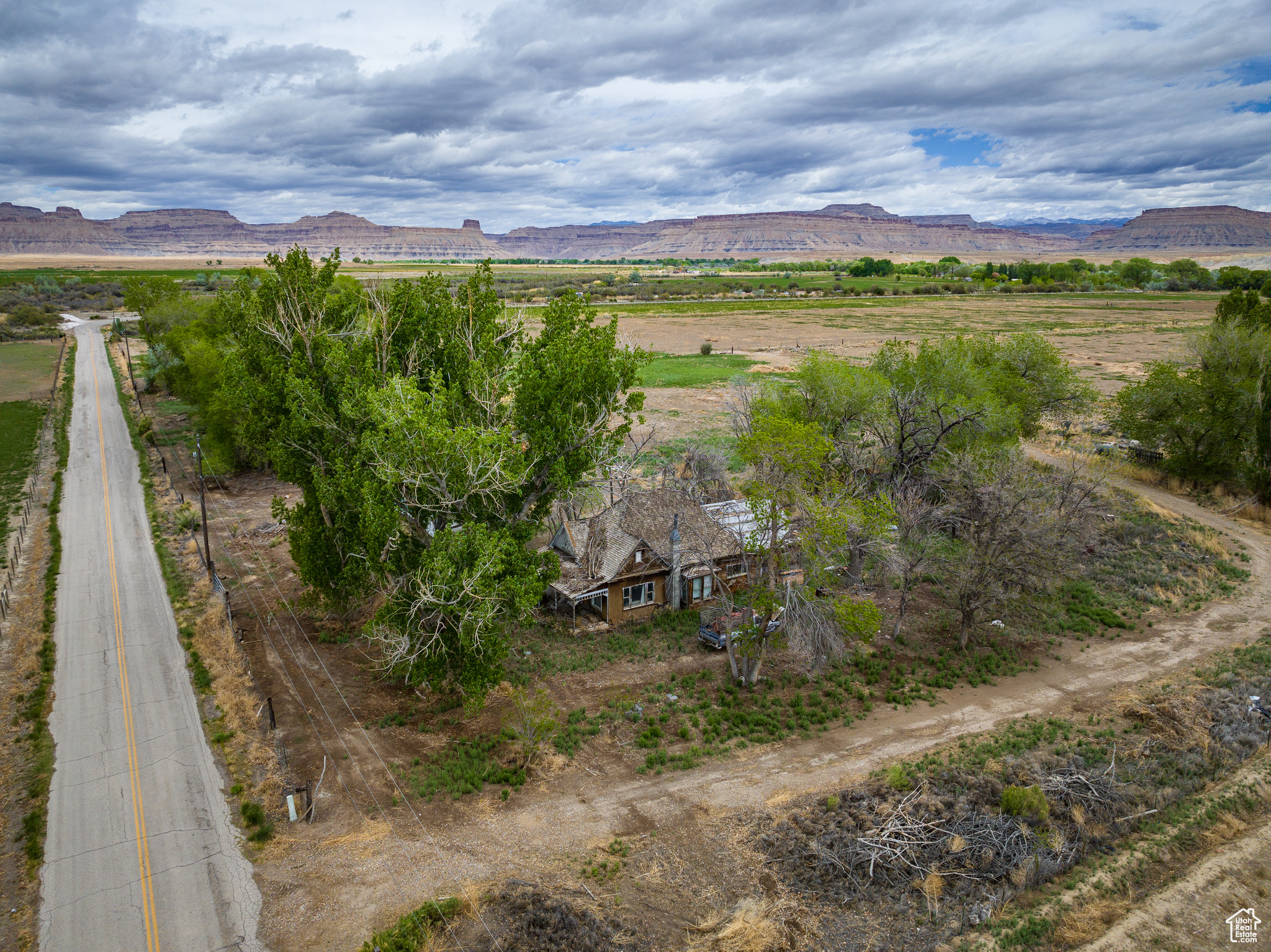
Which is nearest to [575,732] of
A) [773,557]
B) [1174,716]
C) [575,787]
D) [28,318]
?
[575,787]

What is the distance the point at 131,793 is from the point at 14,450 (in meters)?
49.0

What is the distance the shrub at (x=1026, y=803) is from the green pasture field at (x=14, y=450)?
4192 centimetres

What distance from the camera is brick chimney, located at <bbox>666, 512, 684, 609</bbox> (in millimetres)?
29922

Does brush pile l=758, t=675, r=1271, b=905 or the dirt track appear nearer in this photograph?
the dirt track

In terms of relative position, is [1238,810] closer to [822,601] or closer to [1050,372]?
[822,601]

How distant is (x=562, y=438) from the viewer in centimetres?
2192

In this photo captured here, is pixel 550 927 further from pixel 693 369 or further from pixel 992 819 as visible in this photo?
pixel 693 369

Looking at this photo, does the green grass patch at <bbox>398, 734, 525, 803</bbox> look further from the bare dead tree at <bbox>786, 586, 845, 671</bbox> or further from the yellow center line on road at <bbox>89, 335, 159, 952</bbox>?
the bare dead tree at <bbox>786, 586, 845, 671</bbox>

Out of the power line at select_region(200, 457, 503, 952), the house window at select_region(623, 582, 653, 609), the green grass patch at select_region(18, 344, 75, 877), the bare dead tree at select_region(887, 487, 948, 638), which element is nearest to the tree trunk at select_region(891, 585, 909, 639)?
the bare dead tree at select_region(887, 487, 948, 638)

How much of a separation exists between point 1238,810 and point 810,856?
11.8m

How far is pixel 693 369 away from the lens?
81688 millimetres

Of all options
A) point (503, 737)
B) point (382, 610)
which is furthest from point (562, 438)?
point (503, 737)

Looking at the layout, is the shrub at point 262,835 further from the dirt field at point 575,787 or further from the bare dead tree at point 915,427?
the bare dead tree at point 915,427

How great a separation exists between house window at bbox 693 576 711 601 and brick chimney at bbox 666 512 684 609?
25.7 inches
